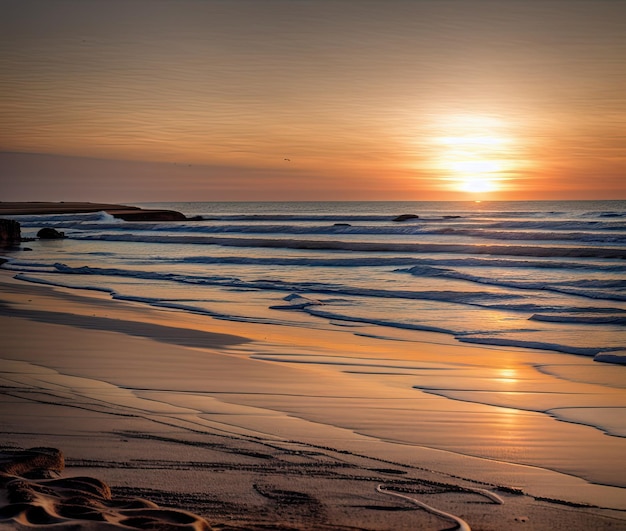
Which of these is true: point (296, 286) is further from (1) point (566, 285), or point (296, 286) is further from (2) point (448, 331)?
(2) point (448, 331)

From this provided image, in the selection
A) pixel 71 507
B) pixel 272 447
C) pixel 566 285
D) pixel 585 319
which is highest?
pixel 566 285

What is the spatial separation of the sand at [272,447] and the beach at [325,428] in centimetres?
2

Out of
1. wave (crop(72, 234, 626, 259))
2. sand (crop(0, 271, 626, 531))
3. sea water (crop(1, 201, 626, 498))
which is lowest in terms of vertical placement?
sand (crop(0, 271, 626, 531))

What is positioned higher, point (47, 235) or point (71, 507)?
point (47, 235)

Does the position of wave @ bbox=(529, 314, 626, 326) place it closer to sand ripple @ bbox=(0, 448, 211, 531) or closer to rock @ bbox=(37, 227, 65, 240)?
sand ripple @ bbox=(0, 448, 211, 531)

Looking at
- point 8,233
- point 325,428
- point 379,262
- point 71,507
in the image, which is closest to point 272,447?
point 325,428

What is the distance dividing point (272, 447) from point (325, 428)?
2.41 ft

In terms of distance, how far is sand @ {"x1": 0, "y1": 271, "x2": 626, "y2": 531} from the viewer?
3574 millimetres

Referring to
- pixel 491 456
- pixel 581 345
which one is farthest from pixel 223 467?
pixel 581 345

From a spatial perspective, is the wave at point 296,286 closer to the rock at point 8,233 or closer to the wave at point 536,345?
the wave at point 536,345

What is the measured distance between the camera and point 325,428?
537 centimetres

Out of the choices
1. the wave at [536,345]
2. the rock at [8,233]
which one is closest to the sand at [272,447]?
the wave at [536,345]

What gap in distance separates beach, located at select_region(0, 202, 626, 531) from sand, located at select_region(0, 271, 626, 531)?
0.02 m

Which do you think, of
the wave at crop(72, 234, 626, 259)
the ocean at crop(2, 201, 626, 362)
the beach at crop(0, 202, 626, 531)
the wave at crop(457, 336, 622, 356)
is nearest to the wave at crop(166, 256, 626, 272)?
the ocean at crop(2, 201, 626, 362)
